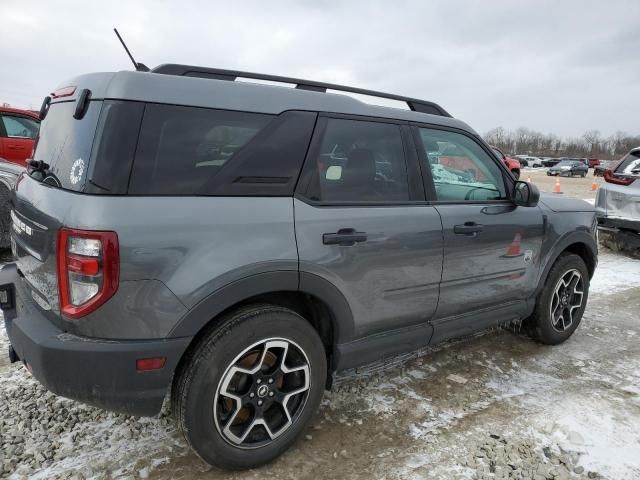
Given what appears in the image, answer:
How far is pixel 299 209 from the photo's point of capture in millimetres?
2277

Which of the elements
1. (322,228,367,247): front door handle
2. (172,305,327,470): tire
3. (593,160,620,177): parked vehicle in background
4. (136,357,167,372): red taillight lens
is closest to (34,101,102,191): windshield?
(136,357,167,372): red taillight lens

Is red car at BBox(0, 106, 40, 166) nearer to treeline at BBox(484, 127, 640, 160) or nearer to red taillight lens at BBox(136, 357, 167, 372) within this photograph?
red taillight lens at BBox(136, 357, 167, 372)

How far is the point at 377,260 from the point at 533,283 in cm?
178

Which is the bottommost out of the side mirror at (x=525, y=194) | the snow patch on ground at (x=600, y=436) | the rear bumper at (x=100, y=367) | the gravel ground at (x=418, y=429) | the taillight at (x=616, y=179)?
the gravel ground at (x=418, y=429)

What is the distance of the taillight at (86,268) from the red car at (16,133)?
22.9ft

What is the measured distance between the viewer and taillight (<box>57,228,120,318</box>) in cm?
180

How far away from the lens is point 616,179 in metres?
7.38

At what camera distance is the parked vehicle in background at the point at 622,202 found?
7.00 meters

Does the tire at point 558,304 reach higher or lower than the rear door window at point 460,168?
lower

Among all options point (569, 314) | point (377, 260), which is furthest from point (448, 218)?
point (569, 314)

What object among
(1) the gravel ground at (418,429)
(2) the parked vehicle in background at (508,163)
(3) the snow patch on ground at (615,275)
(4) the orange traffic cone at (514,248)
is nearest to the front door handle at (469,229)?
(4) the orange traffic cone at (514,248)

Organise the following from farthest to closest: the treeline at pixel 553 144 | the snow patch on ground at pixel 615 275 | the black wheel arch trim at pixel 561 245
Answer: the treeline at pixel 553 144 < the snow patch on ground at pixel 615 275 < the black wheel arch trim at pixel 561 245

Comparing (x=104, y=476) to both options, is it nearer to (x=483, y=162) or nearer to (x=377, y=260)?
(x=377, y=260)

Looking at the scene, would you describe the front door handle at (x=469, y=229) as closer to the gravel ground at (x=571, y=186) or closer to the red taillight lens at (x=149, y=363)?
the red taillight lens at (x=149, y=363)
